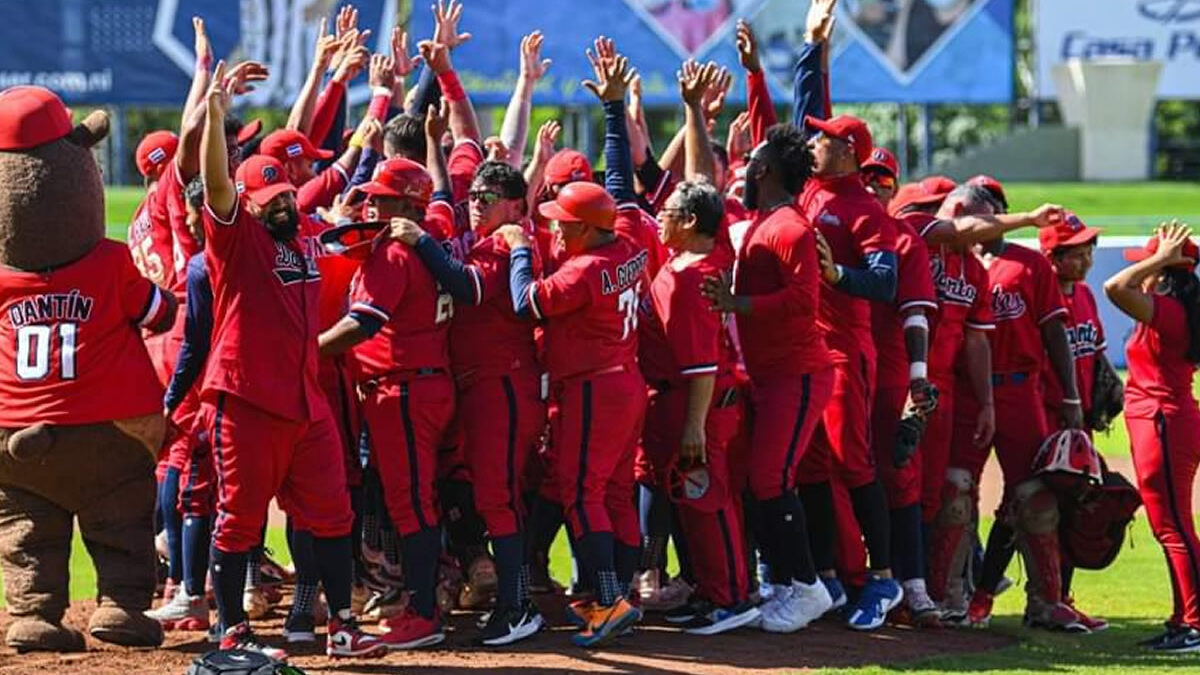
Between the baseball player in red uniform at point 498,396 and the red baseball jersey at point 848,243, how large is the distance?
1.47 meters

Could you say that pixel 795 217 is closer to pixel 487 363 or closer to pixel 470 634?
Answer: pixel 487 363

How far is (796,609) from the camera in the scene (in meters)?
9.07

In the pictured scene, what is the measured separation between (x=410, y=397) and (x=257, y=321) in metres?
0.84

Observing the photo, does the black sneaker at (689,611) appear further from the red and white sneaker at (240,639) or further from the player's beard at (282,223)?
the player's beard at (282,223)

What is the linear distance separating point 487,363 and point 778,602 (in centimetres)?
175

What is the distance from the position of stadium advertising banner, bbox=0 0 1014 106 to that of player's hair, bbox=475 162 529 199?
73.3ft

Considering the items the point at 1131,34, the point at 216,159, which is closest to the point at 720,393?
the point at 216,159

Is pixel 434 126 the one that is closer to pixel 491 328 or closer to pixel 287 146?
pixel 287 146

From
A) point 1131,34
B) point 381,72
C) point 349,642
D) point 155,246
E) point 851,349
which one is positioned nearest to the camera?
point 349,642

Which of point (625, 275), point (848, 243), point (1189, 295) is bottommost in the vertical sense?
point (1189, 295)

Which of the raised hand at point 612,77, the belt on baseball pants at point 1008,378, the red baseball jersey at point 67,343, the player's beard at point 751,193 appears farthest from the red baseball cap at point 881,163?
the red baseball jersey at point 67,343

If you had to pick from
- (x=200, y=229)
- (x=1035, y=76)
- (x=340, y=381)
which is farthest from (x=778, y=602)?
(x=1035, y=76)

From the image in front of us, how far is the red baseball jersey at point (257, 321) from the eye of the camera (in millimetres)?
7871

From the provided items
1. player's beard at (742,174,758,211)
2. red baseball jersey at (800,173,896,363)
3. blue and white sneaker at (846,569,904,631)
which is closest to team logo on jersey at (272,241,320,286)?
player's beard at (742,174,758,211)
